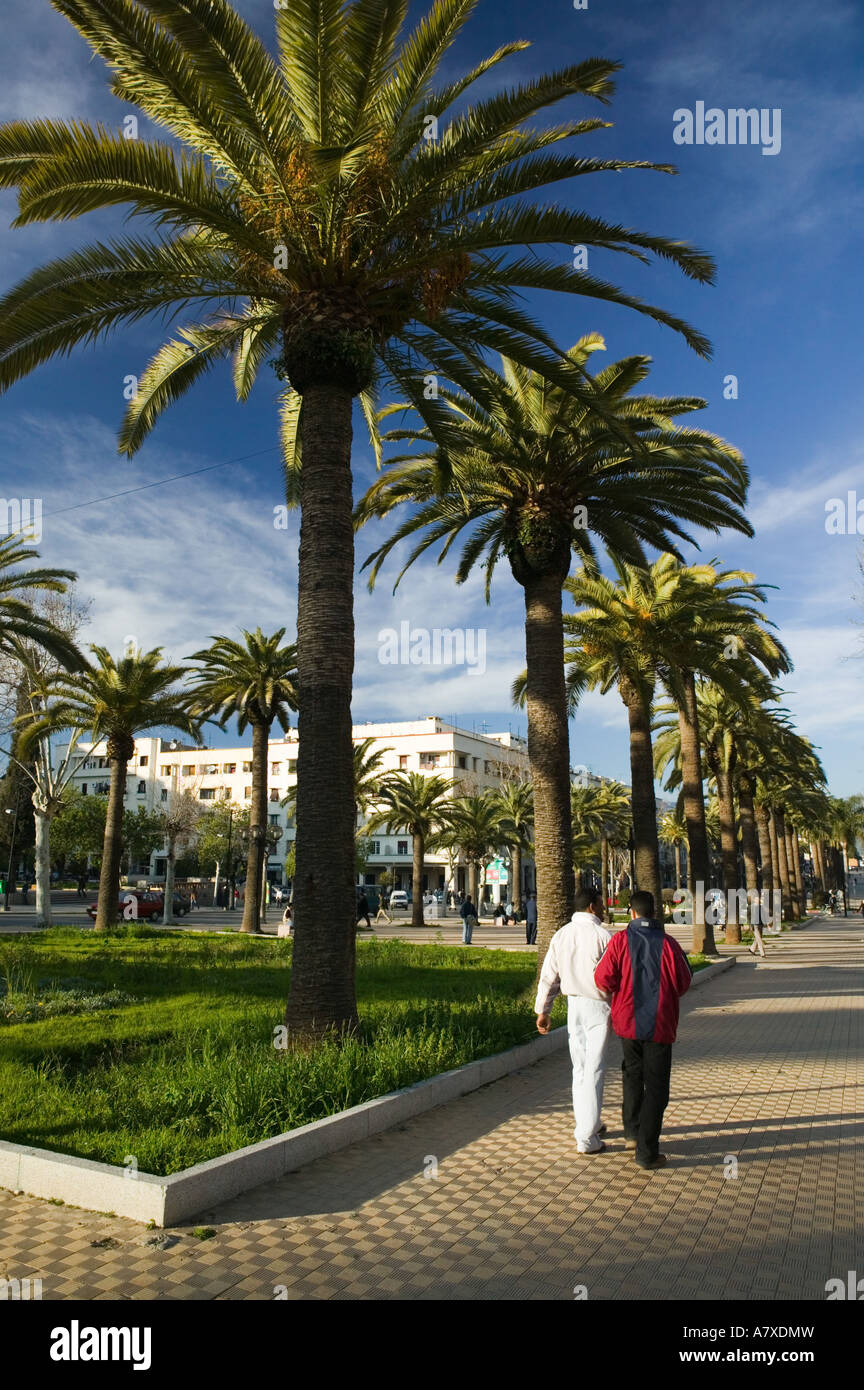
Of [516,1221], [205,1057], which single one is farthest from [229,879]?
[516,1221]

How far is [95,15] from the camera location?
7.63m

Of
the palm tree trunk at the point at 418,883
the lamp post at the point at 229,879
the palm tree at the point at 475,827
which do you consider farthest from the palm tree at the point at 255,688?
the lamp post at the point at 229,879

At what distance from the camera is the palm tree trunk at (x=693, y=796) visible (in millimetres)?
22922

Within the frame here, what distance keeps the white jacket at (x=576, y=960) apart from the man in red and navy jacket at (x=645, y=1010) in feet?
0.69

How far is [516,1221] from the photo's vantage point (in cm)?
506

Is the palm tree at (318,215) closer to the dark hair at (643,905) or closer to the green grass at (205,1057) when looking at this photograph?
the green grass at (205,1057)

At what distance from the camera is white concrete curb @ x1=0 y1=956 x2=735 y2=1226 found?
490cm

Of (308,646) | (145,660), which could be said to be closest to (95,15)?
(308,646)

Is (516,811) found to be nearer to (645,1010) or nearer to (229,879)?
(229,879)

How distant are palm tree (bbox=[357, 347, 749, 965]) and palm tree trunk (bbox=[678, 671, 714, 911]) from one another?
8903 millimetres

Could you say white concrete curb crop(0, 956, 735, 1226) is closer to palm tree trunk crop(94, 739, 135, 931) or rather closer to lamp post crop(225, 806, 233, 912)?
palm tree trunk crop(94, 739, 135, 931)

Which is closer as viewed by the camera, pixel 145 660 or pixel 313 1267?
pixel 313 1267
